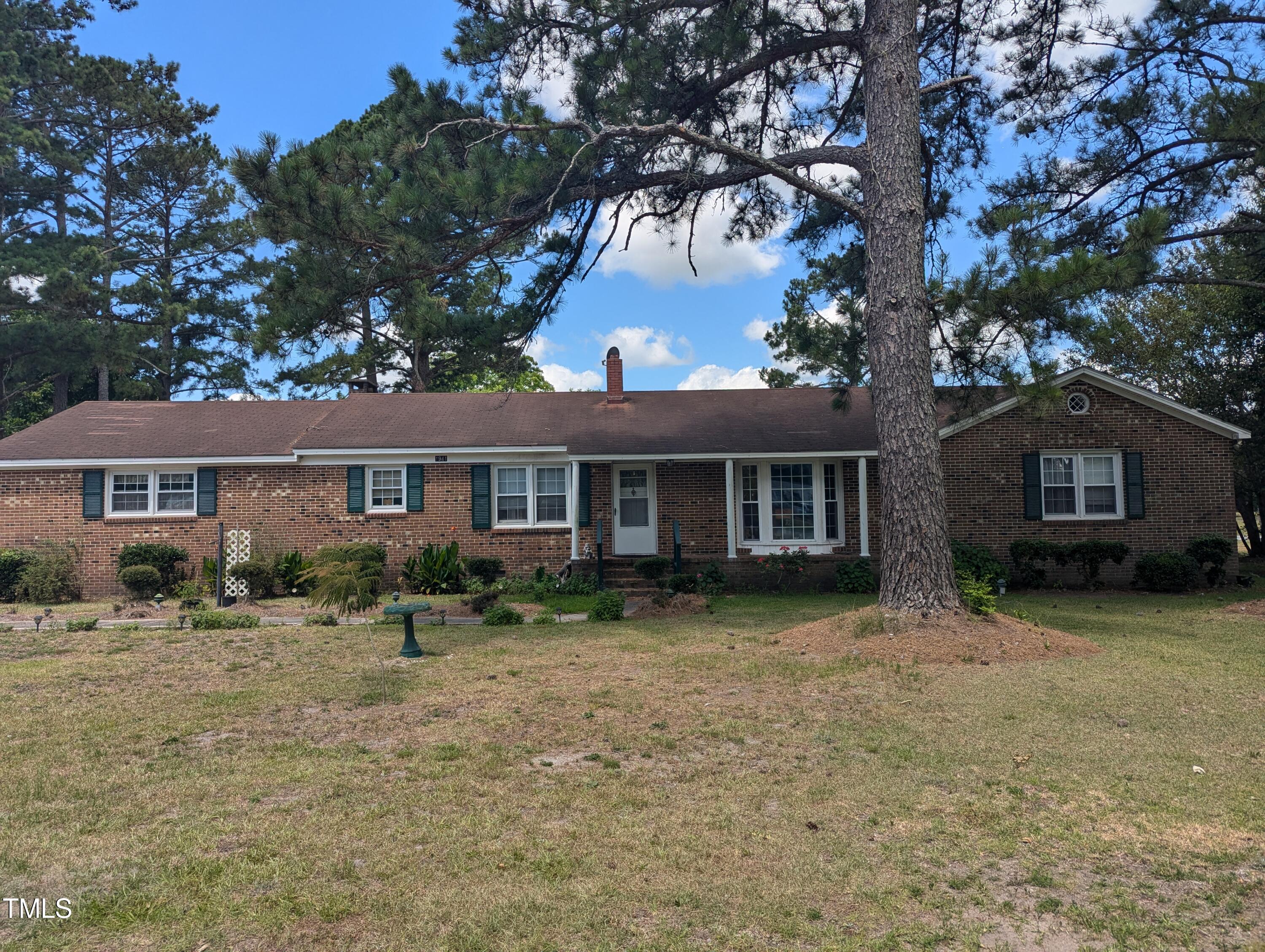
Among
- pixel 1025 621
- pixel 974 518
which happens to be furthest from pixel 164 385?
pixel 1025 621

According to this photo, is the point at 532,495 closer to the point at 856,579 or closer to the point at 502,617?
the point at 502,617

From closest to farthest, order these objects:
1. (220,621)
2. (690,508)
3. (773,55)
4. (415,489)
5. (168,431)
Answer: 1. (220,621)
2. (773,55)
3. (415,489)
4. (690,508)
5. (168,431)

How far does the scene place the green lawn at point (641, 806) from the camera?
333 centimetres

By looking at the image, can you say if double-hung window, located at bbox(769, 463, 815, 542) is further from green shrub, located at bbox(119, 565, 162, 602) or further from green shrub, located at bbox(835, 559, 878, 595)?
green shrub, located at bbox(119, 565, 162, 602)

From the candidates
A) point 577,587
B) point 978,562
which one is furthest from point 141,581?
point 978,562

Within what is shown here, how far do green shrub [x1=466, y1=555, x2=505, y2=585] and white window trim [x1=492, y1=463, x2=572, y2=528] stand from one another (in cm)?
94

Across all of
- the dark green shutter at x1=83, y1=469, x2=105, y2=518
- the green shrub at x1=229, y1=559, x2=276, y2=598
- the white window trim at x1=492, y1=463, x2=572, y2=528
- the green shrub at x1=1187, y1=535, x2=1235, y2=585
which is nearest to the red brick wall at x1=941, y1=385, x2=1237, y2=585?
the green shrub at x1=1187, y1=535, x2=1235, y2=585

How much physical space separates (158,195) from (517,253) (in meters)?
22.3

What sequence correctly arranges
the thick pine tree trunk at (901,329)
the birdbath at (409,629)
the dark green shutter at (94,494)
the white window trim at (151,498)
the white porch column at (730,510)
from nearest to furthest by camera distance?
the birdbath at (409,629) < the thick pine tree trunk at (901,329) < the white porch column at (730,510) < the dark green shutter at (94,494) < the white window trim at (151,498)

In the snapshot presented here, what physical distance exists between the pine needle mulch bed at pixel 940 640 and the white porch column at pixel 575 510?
270 inches

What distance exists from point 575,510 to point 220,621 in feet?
→ 22.5

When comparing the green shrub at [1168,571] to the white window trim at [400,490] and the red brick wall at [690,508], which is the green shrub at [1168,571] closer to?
the red brick wall at [690,508]

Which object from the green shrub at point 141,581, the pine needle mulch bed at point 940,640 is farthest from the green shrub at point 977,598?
the green shrub at point 141,581

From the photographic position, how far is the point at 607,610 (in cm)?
1216
